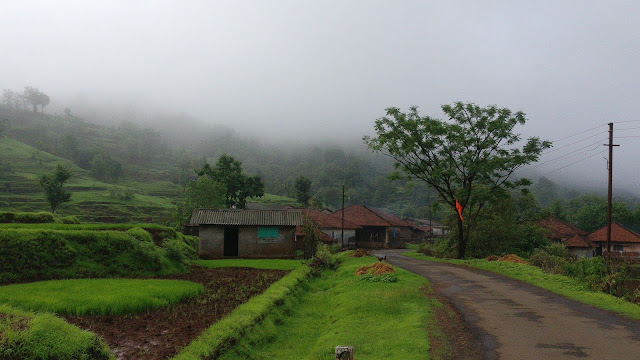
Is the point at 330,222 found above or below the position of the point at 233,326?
below

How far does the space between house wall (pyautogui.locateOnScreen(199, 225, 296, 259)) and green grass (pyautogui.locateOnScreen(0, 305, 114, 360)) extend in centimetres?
2861

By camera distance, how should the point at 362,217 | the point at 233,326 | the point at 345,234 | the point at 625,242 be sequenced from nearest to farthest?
1. the point at 233,326
2. the point at 625,242
3. the point at 345,234
4. the point at 362,217

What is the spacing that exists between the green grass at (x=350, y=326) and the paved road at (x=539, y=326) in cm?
135

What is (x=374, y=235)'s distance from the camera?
65062mm

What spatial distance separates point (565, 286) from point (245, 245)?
78.0 ft

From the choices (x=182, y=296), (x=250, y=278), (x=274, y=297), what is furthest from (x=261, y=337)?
(x=250, y=278)

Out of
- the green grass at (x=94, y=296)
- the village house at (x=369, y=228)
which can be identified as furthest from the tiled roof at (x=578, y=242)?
the green grass at (x=94, y=296)

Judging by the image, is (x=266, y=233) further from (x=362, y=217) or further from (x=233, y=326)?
(x=362, y=217)

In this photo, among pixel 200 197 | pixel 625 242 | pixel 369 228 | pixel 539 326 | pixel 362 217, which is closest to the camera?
pixel 539 326

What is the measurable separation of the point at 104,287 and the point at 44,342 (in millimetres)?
10069

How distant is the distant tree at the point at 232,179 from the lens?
65125 millimetres

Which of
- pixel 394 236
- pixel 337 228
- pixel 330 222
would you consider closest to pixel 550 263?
pixel 337 228

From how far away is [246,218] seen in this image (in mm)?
35375

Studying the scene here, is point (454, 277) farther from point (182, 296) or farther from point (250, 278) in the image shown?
point (182, 296)
